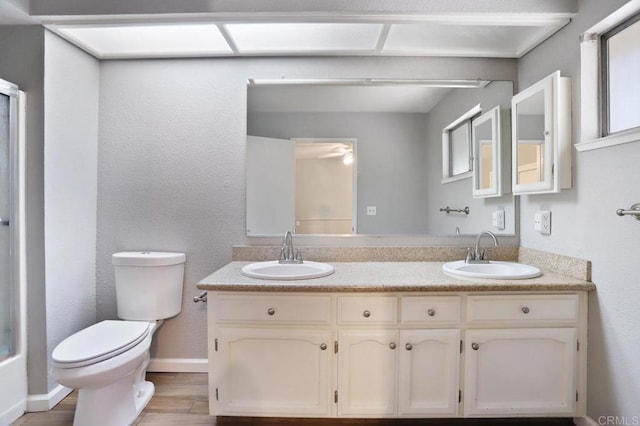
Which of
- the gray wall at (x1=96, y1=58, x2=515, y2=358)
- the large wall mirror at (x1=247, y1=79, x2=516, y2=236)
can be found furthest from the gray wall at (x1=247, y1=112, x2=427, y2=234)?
the gray wall at (x1=96, y1=58, x2=515, y2=358)

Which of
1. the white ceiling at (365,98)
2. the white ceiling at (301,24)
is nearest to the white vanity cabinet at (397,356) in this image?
the white ceiling at (365,98)

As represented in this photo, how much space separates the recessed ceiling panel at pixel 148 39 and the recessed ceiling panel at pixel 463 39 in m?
1.03

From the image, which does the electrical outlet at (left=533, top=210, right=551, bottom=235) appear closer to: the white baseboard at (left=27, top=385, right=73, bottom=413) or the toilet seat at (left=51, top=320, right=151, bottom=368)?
the toilet seat at (left=51, top=320, right=151, bottom=368)

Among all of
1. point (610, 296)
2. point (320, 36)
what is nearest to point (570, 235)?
point (610, 296)

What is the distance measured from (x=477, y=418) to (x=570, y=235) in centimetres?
104

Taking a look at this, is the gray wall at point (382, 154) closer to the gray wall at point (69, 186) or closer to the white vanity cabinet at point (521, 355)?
the white vanity cabinet at point (521, 355)

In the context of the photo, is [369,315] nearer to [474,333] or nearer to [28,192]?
[474,333]

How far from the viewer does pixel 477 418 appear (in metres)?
1.62

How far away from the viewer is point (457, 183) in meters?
2.00

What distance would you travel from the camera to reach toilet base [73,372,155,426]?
4.91ft

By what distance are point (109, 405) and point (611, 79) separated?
111 inches

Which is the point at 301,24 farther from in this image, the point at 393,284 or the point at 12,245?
the point at 12,245

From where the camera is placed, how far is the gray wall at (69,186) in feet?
5.65

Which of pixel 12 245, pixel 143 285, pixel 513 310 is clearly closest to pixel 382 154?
pixel 513 310
